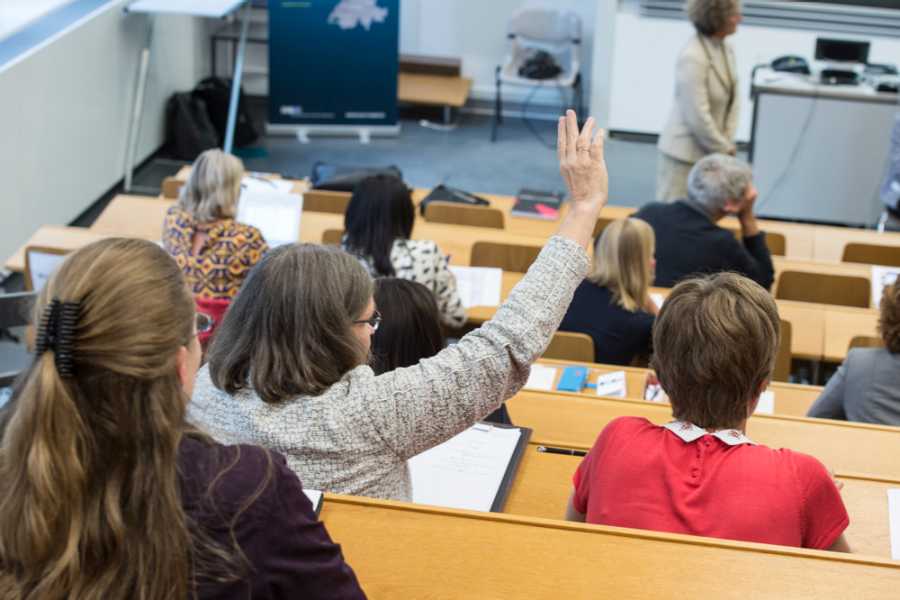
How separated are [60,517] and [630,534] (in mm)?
859

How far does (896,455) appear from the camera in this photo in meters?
2.40

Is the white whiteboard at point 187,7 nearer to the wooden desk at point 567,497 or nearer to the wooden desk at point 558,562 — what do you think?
the wooden desk at point 567,497

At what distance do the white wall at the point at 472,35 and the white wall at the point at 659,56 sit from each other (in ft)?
1.77

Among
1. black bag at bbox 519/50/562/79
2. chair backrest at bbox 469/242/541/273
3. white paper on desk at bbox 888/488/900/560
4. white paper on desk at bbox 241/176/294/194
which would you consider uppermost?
black bag at bbox 519/50/562/79

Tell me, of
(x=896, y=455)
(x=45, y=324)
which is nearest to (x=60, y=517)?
(x=45, y=324)

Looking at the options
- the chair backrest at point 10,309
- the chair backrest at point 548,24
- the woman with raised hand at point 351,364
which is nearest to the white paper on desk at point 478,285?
the chair backrest at point 10,309

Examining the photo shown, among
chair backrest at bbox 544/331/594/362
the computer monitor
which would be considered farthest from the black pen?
the computer monitor

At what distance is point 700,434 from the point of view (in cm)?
180

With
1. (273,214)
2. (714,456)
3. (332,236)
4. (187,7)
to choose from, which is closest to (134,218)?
(273,214)

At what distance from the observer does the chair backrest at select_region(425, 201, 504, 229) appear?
5070 mm

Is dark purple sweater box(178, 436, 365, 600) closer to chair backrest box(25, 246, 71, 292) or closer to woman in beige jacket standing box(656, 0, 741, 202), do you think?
chair backrest box(25, 246, 71, 292)

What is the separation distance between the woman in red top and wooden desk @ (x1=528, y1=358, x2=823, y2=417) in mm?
1362

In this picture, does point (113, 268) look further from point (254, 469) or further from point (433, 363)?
point (433, 363)

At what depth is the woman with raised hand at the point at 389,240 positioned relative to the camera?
11.9 ft
